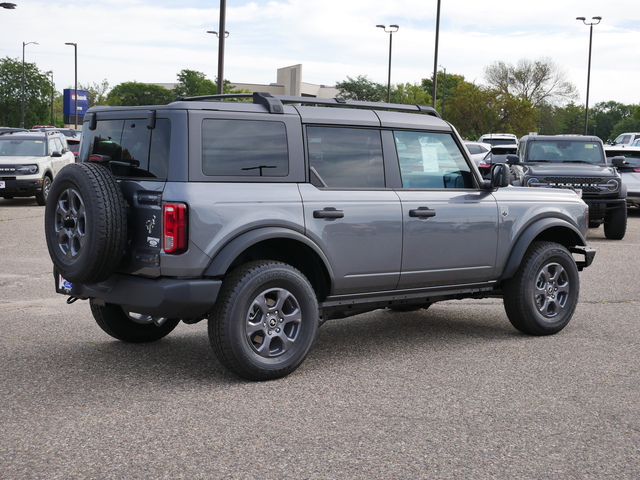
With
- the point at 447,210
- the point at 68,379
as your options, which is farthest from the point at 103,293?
the point at 447,210

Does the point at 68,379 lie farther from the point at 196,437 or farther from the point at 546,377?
the point at 546,377

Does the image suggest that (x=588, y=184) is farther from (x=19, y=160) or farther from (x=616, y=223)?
(x=19, y=160)

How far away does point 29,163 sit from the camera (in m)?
20.6

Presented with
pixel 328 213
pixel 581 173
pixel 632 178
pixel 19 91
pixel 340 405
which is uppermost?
pixel 19 91

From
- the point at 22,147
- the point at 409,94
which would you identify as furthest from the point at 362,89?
the point at 22,147

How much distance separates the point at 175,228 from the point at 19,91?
268 ft

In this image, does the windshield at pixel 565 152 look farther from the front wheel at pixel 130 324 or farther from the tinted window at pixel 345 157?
the front wheel at pixel 130 324

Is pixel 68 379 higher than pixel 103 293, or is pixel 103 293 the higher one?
pixel 103 293

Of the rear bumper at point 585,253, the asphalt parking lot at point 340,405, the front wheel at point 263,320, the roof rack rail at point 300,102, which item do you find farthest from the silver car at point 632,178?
the front wheel at point 263,320

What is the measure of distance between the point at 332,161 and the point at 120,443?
2.54 m

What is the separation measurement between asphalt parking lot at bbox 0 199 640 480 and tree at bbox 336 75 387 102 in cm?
7740

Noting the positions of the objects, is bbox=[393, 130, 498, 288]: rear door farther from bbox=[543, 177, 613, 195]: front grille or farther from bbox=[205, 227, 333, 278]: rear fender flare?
bbox=[543, 177, 613, 195]: front grille

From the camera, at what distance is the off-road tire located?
15.5 m

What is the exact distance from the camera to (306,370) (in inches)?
232
